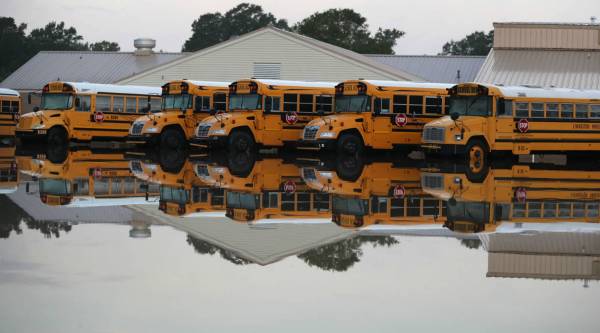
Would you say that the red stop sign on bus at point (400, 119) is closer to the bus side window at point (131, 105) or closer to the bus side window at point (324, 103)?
the bus side window at point (324, 103)

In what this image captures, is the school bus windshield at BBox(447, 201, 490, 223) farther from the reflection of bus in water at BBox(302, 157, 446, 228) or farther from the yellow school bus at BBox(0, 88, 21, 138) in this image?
the yellow school bus at BBox(0, 88, 21, 138)

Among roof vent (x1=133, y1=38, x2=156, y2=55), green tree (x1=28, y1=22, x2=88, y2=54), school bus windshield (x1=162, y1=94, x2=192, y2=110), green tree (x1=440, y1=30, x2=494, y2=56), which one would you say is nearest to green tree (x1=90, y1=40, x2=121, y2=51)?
green tree (x1=28, y1=22, x2=88, y2=54)

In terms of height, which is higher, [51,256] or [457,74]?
[457,74]

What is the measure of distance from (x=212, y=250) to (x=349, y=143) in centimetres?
2012

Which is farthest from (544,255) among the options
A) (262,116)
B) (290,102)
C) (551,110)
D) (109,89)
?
(109,89)

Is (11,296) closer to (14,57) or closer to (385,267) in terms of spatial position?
(385,267)

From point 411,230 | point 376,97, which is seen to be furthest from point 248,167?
point 411,230

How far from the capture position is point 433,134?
99.2 ft

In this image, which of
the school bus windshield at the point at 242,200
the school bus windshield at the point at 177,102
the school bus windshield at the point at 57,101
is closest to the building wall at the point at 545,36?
the school bus windshield at the point at 177,102

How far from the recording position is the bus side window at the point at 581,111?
104ft

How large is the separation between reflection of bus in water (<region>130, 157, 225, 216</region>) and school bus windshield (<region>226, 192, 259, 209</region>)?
4.9 inches

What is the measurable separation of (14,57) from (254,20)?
84.9 ft

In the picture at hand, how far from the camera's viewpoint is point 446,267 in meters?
11.4

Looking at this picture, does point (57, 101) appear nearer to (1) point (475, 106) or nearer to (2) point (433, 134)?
(2) point (433, 134)
